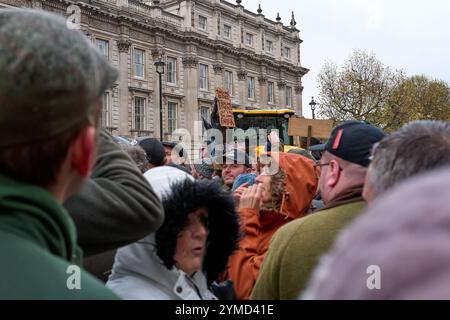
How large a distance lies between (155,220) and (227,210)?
2.77 feet

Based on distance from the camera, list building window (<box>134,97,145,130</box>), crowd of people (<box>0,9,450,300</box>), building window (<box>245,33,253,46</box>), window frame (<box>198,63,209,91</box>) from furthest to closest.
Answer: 1. building window (<box>245,33,253,46</box>)
2. window frame (<box>198,63,209,91</box>)
3. building window (<box>134,97,145,130</box>)
4. crowd of people (<box>0,9,450,300</box>)

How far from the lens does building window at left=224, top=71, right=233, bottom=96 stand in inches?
1647

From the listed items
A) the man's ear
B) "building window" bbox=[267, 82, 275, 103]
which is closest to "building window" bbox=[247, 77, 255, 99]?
"building window" bbox=[267, 82, 275, 103]

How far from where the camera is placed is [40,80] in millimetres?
1256

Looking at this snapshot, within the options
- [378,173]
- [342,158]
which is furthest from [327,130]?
[378,173]

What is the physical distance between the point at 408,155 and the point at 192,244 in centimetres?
124

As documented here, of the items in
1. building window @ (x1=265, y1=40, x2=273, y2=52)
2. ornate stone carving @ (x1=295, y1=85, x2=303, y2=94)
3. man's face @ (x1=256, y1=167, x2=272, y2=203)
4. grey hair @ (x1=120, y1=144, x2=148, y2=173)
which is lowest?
man's face @ (x1=256, y1=167, x2=272, y2=203)

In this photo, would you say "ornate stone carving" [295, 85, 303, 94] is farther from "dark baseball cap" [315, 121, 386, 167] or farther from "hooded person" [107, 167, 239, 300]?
"hooded person" [107, 167, 239, 300]

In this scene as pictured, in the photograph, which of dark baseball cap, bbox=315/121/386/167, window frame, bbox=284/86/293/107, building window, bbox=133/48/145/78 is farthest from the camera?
window frame, bbox=284/86/293/107

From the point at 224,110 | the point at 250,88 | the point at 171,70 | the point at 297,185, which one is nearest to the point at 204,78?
the point at 171,70

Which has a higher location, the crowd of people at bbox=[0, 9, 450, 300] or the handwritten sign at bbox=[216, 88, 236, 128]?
the handwritten sign at bbox=[216, 88, 236, 128]

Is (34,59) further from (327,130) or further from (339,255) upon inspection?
(327,130)

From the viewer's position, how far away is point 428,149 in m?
1.99

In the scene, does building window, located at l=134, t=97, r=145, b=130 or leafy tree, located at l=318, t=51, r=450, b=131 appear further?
leafy tree, located at l=318, t=51, r=450, b=131
